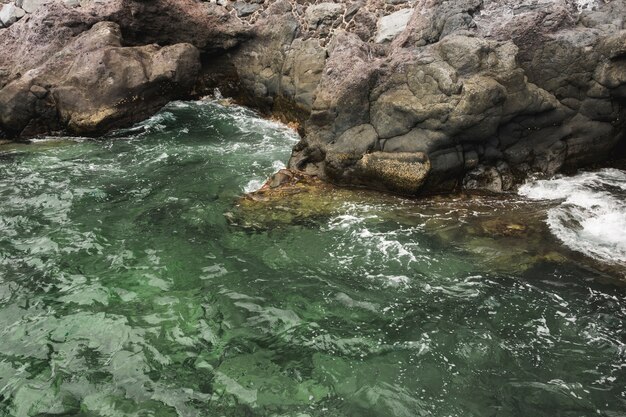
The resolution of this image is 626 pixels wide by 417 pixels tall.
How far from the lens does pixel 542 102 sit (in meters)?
10.3

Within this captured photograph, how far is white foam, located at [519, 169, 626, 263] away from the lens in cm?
800

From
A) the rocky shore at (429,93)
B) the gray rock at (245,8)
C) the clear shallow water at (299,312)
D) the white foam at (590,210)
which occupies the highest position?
the gray rock at (245,8)

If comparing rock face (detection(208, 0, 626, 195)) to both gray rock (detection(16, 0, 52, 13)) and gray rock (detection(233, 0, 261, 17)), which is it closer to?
gray rock (detection(233, 0, 261, 17))

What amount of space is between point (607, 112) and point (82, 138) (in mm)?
14710

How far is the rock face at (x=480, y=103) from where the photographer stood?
991 centimetres

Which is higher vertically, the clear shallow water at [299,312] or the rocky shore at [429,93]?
the rocky shore at [429,93]

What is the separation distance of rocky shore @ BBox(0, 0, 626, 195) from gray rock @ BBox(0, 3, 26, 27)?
238 inches

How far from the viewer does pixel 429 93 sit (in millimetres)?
10172

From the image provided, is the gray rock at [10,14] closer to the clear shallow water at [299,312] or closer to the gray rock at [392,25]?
the clear shallow water at [299,312]

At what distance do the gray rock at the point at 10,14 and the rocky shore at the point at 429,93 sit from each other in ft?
19.8

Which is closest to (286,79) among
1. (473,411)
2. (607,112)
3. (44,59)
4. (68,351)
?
(44,59)

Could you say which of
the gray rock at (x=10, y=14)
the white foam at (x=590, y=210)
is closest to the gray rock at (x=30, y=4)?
the gray rock at (x=10, y=14)

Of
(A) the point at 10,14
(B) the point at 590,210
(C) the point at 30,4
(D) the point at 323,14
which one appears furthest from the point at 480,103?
(C) the point at 30,4

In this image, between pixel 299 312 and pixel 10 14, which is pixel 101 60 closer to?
pixel 10 14
